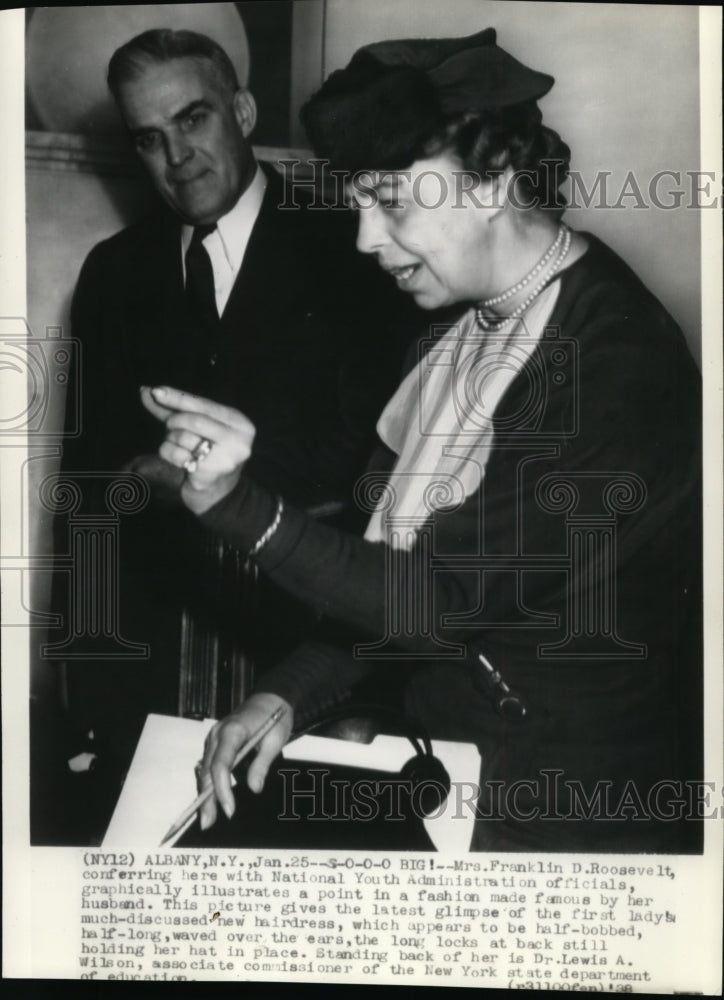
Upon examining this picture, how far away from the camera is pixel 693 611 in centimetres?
145

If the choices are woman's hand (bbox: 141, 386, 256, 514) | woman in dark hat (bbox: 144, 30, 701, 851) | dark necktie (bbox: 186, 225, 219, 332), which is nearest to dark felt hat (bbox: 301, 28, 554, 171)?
woman in dark hat (bbox: 144, 30, 701, 851)

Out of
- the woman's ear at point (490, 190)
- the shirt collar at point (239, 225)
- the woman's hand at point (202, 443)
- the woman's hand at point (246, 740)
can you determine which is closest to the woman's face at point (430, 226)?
the woman's ear at point (490, 190)

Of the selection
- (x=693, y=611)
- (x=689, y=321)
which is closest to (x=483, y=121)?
(x=689, y=321)

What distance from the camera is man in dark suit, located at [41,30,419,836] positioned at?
4.77 ft

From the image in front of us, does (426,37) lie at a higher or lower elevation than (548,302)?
higher

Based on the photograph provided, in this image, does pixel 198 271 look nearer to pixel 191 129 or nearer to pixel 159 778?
pixel 191 129

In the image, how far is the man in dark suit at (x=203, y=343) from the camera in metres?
1.46

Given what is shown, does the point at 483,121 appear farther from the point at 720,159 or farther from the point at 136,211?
the point at 136,211

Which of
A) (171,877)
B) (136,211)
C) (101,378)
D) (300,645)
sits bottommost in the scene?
(171,877)

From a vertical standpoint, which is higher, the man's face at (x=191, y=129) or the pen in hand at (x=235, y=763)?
the man's face at (x=191, y=129)

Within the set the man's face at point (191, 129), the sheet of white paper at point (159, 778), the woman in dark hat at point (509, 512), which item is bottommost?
the sheet of white paper at point (159, 778)

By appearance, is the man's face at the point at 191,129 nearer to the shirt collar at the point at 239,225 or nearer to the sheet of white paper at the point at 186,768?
the shirt collar at the point at 239,225

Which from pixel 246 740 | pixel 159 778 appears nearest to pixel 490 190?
pixel 246 740

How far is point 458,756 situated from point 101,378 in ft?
2.45
